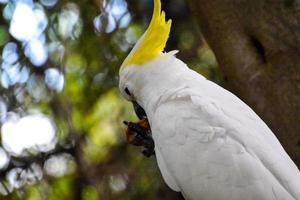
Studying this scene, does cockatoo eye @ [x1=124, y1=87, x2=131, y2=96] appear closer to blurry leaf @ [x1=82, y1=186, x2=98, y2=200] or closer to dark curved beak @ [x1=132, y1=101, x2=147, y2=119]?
dark curved beak @ [x1=132, y1=101, x2=147, y2=119]

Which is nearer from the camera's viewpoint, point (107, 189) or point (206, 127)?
point (206, 127)

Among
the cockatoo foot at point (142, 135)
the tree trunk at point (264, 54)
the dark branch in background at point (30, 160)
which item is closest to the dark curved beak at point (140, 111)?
the cockatoo foot at point (142, 135)

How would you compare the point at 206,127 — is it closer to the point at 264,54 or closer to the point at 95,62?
the point at 264,54

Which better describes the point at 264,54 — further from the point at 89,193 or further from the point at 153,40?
the point at 89,193

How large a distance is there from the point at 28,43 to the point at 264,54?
1.18 m

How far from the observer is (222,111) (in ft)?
8.14

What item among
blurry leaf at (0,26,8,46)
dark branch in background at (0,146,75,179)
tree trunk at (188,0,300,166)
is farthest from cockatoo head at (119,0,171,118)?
blurry leaf at (0,26,8,46)

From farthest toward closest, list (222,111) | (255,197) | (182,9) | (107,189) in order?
(182,9) < (107,189) < (222,111) < (255,197)

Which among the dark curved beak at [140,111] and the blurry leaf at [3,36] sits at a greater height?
the dark curved beak at [140,111]

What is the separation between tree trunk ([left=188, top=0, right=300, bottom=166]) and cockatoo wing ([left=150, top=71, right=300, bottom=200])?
0.60 meters

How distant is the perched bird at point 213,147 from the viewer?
2332 millimetres

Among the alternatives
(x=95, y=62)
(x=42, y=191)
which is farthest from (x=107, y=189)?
(x=95, y=62)

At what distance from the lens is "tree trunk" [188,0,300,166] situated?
3.10 metres

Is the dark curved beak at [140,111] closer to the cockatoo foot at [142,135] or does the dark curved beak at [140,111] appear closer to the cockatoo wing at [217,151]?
the cockatoo foot at [142,135]
